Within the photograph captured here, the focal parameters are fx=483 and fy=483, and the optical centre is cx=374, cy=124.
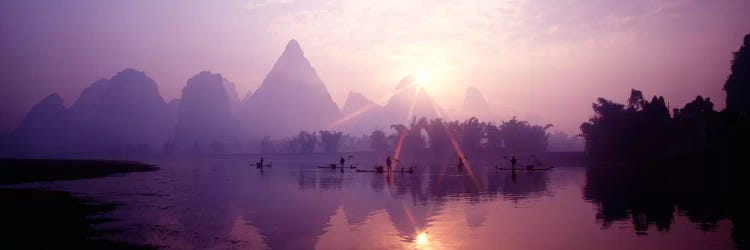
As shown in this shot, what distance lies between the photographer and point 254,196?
32969 mm

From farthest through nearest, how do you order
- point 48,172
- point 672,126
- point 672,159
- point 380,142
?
point 380,142
point 672,126
point 672,159
point 48,172

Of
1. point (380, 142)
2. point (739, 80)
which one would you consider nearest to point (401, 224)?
point (739, 80)

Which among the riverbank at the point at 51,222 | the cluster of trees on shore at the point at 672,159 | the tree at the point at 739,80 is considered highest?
the tree at the point at 739,80

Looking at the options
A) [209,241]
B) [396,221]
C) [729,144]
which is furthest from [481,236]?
[729,144]

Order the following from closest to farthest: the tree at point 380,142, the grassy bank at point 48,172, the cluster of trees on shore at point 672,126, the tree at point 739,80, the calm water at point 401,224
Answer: the calm water at point 401,224 < the grassy bank at point 48,172 < the cluster of trees on shore at point 672,126 < the tree at point 739,80 < the tree at point 380,142

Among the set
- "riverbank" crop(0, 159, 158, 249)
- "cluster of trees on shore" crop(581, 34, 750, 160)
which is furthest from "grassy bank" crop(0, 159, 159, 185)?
"cluster of trees on shore" crop(581, 34, 750, 160)

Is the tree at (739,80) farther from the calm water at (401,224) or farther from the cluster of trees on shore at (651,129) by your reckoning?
the calm water at (401,224)

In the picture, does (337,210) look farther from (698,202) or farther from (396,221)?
(698,202)

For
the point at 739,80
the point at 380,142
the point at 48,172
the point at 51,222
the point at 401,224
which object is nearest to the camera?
the point at 401,224

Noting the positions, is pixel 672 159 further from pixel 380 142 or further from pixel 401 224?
pixel 380 142

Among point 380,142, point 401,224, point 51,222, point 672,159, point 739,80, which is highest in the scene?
point 739,80

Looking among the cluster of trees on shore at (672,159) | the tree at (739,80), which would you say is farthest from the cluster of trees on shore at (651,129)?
the tree at (739,80)

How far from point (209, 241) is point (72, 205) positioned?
575 inches

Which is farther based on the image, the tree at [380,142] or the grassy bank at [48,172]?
the tree at [380,142]
